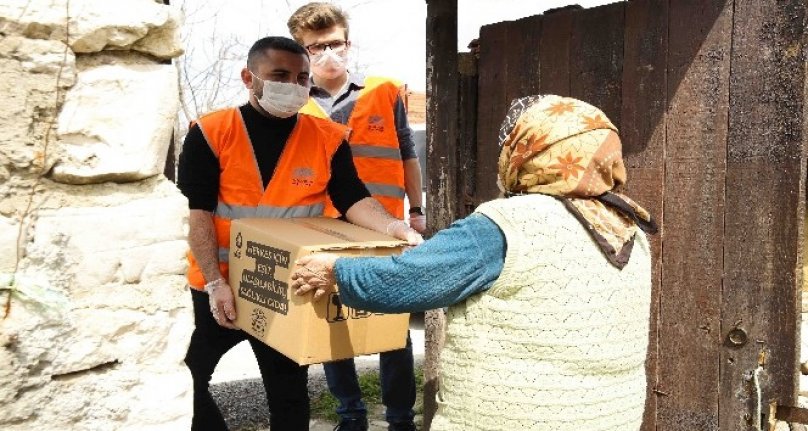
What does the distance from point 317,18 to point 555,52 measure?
4.42 feet

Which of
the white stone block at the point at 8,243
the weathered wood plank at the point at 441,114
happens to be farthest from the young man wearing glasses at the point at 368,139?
the white stone block at the point at 8,243

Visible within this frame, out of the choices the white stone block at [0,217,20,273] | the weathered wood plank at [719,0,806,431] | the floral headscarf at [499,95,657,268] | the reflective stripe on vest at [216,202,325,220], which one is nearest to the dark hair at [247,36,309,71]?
the reflective stripe on vest at [216,202,325,220]

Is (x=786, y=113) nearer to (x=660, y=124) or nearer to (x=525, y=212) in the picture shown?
(x=660, y=124)

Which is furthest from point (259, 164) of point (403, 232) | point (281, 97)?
point (403, 232)

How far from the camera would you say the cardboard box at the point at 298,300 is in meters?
2.12

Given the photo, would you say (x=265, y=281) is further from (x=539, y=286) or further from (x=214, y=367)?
(x=539, y=286)

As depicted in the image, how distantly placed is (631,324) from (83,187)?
1236 mm

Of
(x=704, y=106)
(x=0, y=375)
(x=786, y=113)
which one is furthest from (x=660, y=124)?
(x=0, y=375)

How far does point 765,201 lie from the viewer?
2193 mm

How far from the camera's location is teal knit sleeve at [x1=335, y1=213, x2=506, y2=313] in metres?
1.71

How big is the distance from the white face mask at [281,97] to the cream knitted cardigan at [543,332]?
122 cm

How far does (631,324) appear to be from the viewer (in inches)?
72.7

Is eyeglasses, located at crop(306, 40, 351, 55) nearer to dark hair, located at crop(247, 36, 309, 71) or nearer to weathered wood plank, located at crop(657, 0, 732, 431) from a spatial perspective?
dark hair, located at crop(247, 36, 309, 71)

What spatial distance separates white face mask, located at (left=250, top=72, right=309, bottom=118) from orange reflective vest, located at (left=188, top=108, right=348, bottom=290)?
0.10 meters
